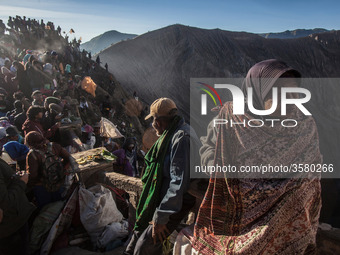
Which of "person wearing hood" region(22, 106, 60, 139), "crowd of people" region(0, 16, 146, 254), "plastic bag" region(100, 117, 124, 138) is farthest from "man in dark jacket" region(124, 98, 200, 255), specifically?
"plastic bag" region(100, 117, 124, 138)

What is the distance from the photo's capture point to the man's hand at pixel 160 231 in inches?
70.4

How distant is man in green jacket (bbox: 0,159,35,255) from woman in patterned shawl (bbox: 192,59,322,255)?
1780 mm

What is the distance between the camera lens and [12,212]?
223 cm

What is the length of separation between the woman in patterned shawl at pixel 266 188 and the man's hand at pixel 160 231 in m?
0.37

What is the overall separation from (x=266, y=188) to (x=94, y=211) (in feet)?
6.98

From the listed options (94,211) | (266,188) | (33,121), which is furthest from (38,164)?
(266,188)

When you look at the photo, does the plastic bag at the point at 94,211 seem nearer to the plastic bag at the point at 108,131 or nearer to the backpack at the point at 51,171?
the backpack at the point at 51,171

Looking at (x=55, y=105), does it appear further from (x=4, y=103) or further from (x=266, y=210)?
(x=266, y=210)

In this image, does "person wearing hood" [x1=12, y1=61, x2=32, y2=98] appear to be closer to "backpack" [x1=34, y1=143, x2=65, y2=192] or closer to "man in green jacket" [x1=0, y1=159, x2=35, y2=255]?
"backpack" [x1=34, y1=143, x2=65, y2=192]

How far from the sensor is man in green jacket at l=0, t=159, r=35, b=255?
7.13 ft

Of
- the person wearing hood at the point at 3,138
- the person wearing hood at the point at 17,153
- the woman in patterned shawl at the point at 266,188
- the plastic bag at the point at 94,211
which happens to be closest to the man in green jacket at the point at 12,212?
the plastic bag at the point at 94,211

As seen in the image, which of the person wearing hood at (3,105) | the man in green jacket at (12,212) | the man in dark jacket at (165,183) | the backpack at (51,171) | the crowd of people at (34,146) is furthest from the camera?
the person wearing hood at (3,105)

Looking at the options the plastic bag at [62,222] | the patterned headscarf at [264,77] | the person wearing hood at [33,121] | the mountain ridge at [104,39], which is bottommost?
the plastic bag at [62,222]

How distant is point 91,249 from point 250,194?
7.37ft
